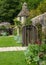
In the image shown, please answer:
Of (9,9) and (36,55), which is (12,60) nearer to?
(36,55)

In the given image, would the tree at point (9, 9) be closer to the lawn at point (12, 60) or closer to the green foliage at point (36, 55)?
the lawn at point (12, 60)

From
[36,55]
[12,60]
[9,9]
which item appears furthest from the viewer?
[9,9]

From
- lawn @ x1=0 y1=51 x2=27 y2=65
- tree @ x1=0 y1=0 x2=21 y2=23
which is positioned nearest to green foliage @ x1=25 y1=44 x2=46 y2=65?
lawn @ x1=0 y1=51 x2=27 y2=65

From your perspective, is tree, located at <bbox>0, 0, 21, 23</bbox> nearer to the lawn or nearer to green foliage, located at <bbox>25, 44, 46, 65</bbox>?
the lawn

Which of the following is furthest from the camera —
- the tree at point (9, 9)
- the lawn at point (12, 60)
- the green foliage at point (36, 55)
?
the tree at point (9, 9)

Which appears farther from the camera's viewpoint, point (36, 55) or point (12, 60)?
point (12, 60)

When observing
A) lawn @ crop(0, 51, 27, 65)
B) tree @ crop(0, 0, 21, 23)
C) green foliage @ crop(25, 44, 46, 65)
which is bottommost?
tree @ crop(0, 0, 21, 23)

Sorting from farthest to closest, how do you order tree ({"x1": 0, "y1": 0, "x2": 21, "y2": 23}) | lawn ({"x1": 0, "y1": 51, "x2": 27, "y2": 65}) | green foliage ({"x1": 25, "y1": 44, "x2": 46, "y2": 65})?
1. tree ({"x1": 0, "y1": 0, "x2": 21, "y2": 23})
2. lawn ({"x1": 0, "y1": 51, "x2": 27, "y2": 65})
3. green foliage ({"x1": 25, "y1": 44, "x2": 46, "y2": 65})

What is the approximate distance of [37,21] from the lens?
27.6m

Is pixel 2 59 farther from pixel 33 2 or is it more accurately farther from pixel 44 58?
pixel 33 2

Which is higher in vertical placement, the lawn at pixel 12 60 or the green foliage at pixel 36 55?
the green foliage at pixel 36 55

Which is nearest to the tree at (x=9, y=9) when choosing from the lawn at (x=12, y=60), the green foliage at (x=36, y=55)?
the lawn at (x=12, y=60)

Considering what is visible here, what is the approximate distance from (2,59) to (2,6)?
43.8 m

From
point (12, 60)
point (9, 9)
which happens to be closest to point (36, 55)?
point (12, 60)
